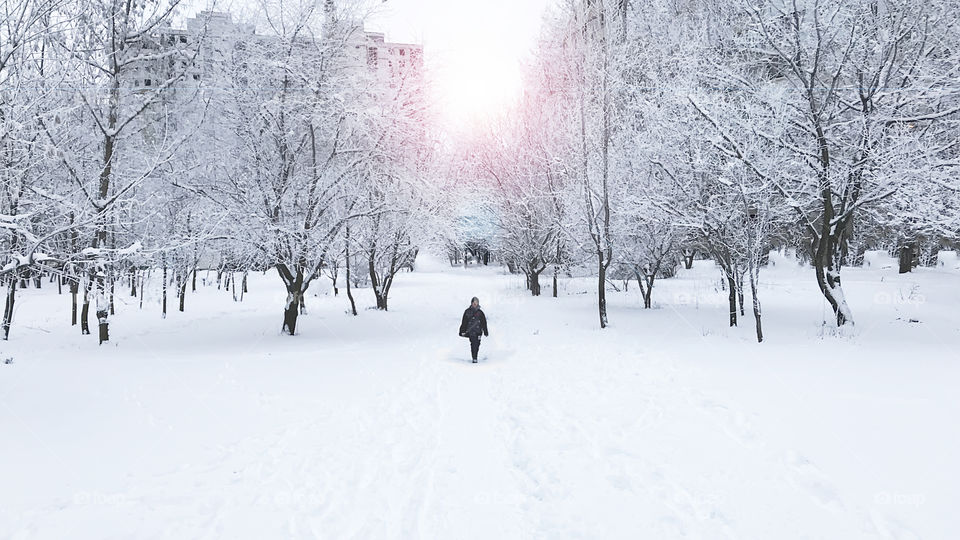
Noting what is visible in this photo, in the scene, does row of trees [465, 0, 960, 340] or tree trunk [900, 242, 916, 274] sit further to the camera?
tree trunk [900, 242, 916, 274]

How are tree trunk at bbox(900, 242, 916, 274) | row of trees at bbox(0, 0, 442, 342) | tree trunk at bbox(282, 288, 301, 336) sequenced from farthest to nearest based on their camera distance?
tree trunk at bbox(900, 242, 916, 274) < tree trunk at bbox(282, 288, 301, 336) < row of trees at bbox(0, 0, 442, 342)

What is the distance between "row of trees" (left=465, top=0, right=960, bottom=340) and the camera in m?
11.3

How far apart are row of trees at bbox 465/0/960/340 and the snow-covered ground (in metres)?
3.16

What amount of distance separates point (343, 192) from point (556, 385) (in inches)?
349

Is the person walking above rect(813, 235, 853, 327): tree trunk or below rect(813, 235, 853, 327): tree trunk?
below

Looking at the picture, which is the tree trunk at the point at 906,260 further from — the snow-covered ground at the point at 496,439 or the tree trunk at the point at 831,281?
the tree trunk at the point at 831,281

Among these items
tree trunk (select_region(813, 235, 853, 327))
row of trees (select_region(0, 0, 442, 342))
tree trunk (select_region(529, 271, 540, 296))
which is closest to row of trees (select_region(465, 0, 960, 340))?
tree trunk (select_region(813, 235, 853, 327))

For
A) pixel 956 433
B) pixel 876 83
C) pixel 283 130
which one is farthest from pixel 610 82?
pixel 956 433

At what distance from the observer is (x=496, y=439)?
6078mm

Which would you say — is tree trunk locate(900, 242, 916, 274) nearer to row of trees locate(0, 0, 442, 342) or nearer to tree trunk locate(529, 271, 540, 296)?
tree trunk locate(529, 271, 540, 296)

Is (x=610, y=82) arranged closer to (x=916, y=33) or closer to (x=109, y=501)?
(x=916, y=33)

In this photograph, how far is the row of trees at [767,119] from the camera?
11328 millimetres

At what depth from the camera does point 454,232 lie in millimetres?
18047

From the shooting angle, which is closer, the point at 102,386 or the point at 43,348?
the point at 102,386
